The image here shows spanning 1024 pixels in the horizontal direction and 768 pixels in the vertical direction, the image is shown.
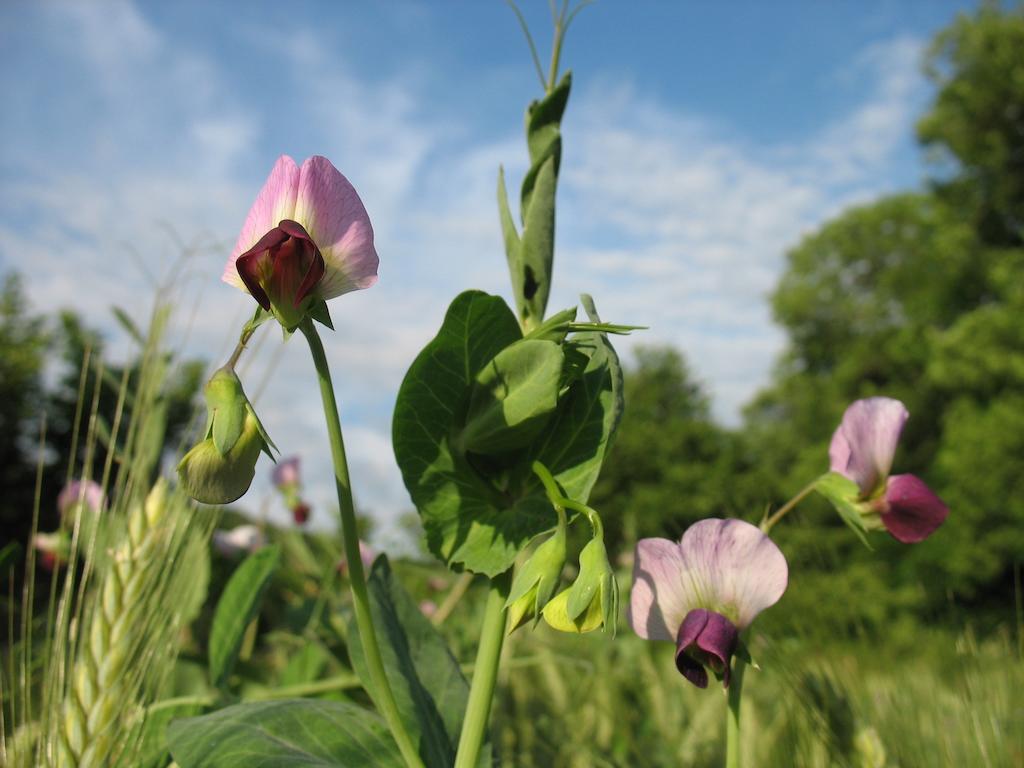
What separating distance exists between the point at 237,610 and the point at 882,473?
0.47m

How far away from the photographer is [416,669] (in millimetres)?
457

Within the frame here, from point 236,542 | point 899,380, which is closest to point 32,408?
point 236,542

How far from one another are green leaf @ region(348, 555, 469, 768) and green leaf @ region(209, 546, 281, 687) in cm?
18

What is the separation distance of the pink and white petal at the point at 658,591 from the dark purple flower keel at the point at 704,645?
0.02m

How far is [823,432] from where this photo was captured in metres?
9.73

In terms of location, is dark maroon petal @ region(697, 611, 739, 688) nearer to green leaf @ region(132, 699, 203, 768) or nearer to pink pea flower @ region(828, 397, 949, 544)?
pink pea flower @ region(828, 397, 949, 544)

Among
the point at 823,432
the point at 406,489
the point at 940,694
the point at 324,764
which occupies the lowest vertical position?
the point at 940,694

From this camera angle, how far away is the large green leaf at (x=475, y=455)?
1.34 feet

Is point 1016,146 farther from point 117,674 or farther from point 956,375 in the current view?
point 117,674

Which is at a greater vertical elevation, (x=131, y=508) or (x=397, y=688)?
(x=131, y=508)

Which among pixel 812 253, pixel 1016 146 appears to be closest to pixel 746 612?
pixel 1016 146

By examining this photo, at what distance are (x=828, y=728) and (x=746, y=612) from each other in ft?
0.65

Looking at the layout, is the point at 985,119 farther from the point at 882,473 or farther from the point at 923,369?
the point at 882,473

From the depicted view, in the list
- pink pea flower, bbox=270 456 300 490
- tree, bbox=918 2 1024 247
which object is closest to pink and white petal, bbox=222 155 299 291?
pink pea flower, bbox=270 456 300 490
